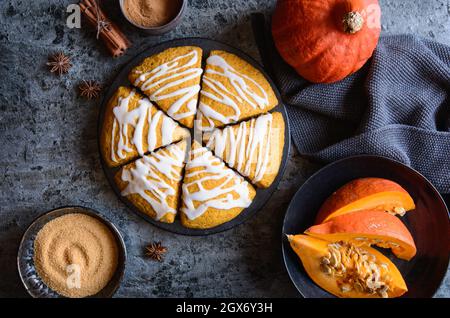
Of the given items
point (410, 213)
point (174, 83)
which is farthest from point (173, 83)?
point (410, 213)

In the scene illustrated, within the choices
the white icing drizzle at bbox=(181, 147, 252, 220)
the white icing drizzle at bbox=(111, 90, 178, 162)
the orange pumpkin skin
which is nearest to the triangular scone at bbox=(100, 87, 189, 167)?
the white icing drizzle at bbox=(111, 90, 178, 162)

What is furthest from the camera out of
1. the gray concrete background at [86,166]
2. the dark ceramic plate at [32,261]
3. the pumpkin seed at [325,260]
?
the gray concrete background at [86,166]

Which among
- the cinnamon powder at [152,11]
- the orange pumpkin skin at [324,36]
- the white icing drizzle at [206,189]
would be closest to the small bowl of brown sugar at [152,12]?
the cinnamon powder at [152,11]

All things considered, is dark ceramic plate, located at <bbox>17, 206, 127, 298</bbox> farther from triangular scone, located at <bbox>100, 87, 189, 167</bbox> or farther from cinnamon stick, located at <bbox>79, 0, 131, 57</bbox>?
cinnamon stick, located at <bbox>79, 0, 131, 57</bbox>

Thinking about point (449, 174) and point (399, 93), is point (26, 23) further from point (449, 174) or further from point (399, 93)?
point (449, 174)

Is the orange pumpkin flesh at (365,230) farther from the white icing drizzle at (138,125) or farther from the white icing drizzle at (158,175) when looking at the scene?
the white icing drizzle at (138,125)

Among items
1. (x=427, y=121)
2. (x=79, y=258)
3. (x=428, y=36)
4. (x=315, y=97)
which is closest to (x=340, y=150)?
(x=315, y=97)
